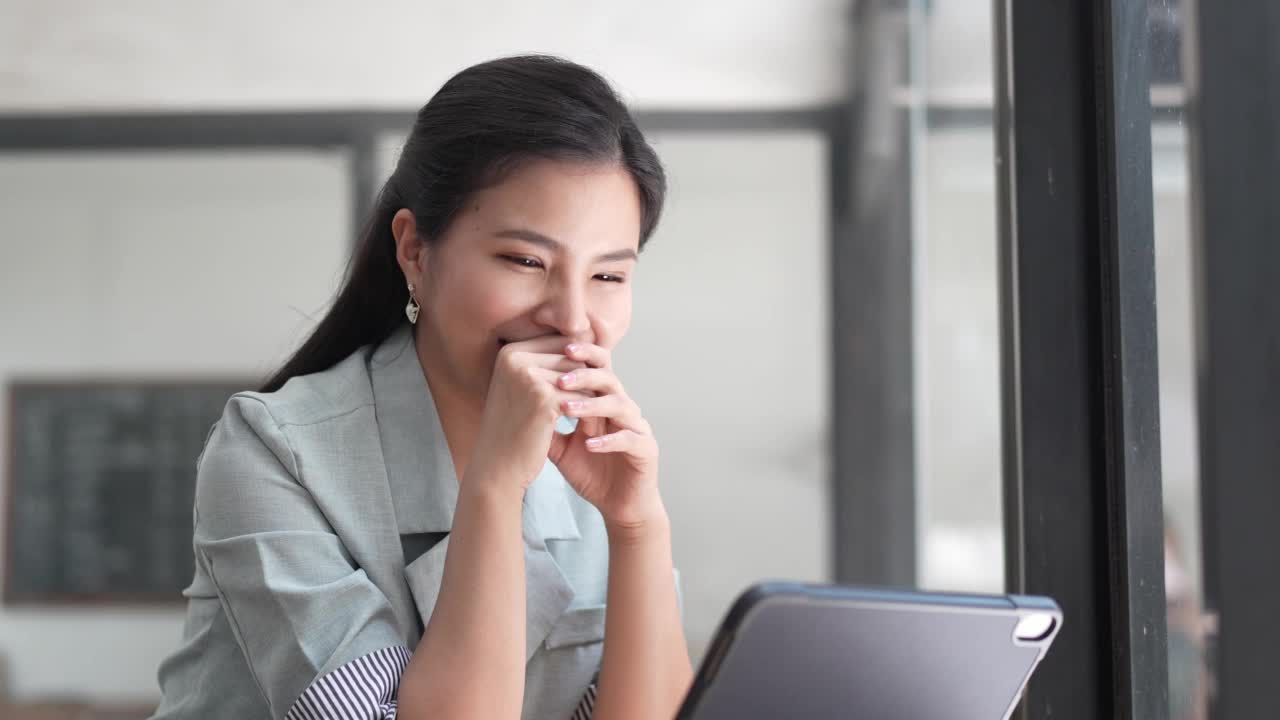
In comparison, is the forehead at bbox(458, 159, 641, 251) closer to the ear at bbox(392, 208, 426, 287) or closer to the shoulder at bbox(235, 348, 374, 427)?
the ear at bbox(392, 208, 426, 287)

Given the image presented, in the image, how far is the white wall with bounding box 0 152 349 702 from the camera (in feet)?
8.05

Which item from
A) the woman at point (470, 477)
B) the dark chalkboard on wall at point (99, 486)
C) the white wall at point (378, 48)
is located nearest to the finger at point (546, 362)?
the woman at point (470, 477)

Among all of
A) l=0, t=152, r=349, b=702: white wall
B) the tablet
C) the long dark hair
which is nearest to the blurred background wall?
l=0, t=152, r=349, b=702: white wall

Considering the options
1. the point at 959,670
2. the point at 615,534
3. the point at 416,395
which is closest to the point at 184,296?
the point at 416,395

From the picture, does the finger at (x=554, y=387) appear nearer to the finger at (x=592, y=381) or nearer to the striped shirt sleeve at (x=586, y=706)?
the finger at (x=592, y=381)

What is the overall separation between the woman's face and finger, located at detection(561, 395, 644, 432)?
7 centimetres

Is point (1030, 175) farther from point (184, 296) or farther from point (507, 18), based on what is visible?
point (184, 296)

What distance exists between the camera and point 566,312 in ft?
3.28

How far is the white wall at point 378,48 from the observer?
245cm

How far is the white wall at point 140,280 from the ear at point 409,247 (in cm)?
139

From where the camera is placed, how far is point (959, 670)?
70cm

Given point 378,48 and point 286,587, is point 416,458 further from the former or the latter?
point 378,48

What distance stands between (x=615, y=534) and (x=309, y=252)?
5.34ft

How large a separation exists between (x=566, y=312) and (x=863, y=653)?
0.44m
